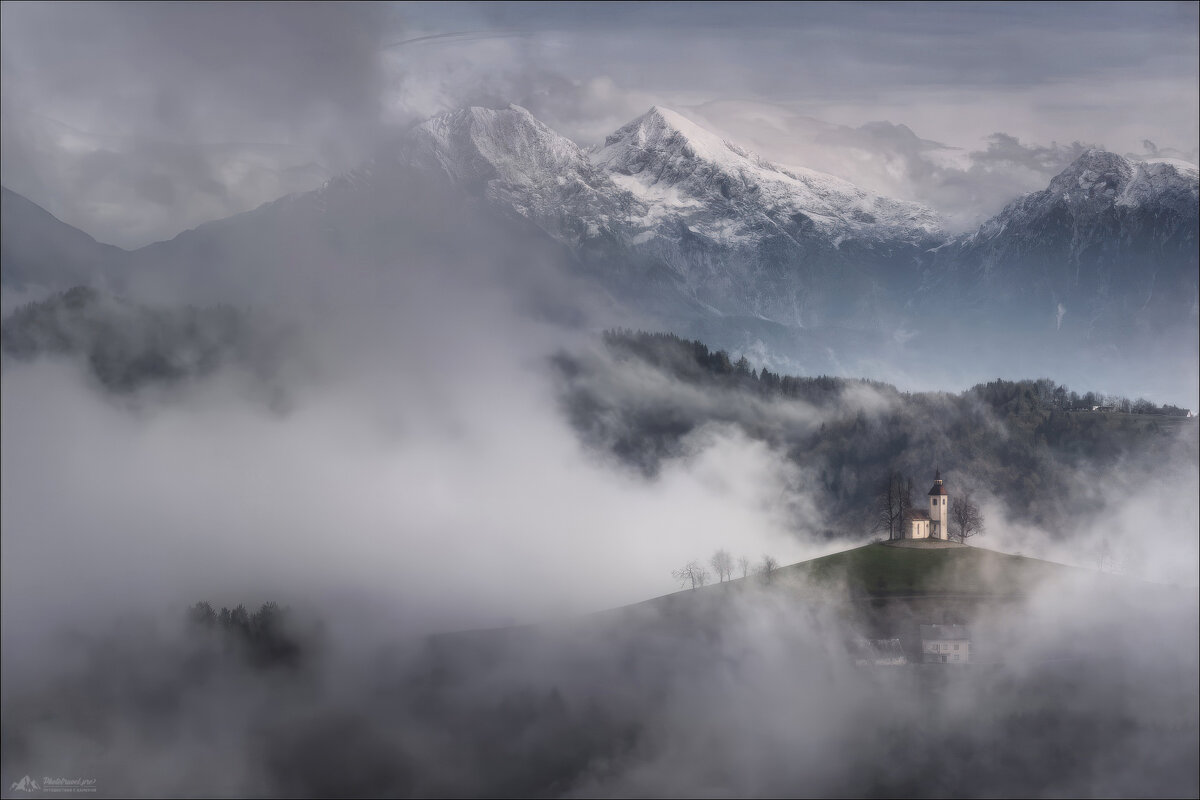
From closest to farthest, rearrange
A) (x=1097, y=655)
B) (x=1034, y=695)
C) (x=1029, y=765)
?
(x=1029, y=765) < (x=1034, y=695) < (x=1097, y=655)

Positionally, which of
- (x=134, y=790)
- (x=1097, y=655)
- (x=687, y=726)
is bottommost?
(x=134, y=790)

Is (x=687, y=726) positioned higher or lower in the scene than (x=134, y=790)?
higher

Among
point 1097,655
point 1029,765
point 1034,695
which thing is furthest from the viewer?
point 1097,655

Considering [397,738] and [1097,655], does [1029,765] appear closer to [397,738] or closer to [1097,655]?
[1097,655]

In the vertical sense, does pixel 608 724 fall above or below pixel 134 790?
above

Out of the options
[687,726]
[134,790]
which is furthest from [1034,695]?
[134,790]

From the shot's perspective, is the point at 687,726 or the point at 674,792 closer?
the point at 674,792

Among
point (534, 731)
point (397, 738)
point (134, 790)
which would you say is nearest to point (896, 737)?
point (534, 731)

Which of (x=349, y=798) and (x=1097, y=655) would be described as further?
(x=1097, y=655)

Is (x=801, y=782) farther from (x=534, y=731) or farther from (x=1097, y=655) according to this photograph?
(x=1097, y=655)
